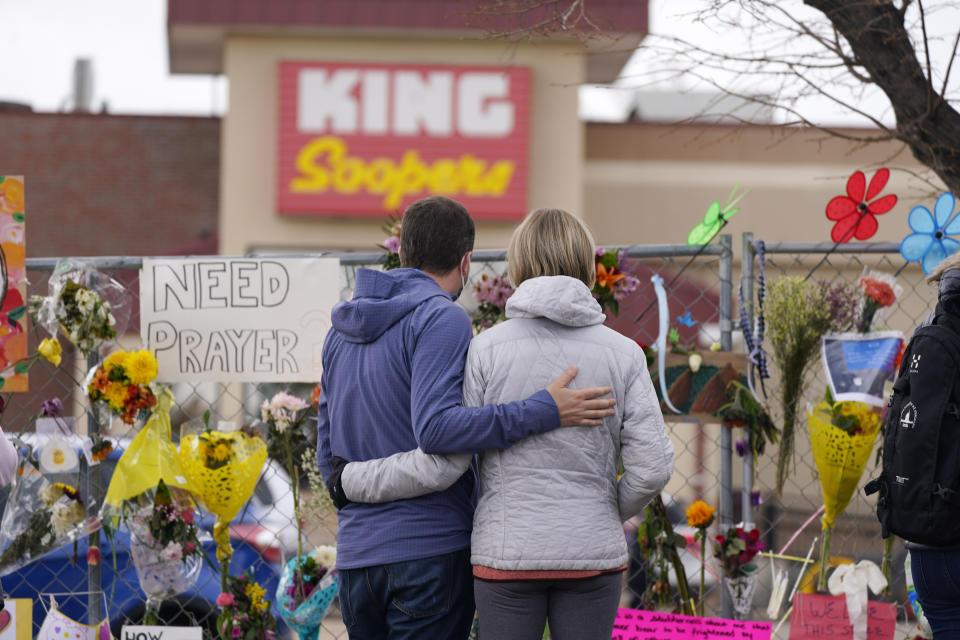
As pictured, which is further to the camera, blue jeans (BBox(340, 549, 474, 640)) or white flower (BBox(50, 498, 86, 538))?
white flower (BBox(50, 498, 86, 538))

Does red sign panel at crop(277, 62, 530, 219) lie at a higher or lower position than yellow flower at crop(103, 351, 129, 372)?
higher

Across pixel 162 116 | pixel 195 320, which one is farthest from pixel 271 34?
pixel 195 320

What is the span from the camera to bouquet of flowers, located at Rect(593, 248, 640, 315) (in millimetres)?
3785

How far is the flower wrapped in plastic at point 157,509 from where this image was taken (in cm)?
389

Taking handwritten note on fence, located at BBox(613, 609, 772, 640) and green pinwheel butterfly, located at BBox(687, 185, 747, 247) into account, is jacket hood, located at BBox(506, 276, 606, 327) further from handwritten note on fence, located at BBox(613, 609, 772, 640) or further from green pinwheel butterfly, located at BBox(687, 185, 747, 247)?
handwritten note on fence, located at BBox(613, 609, 772, 640)

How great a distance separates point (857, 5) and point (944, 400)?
1579 millimetres

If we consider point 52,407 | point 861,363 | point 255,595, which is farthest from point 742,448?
point 52,407

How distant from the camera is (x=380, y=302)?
109 inches

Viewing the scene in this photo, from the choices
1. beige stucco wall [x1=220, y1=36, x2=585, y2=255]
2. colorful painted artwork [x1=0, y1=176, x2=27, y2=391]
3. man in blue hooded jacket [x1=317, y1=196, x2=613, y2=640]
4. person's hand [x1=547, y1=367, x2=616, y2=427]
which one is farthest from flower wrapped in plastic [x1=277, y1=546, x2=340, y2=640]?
beige stucco wall [x1=220, y1=36, x2=585, y2=255]

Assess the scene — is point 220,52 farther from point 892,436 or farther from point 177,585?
point 892,436

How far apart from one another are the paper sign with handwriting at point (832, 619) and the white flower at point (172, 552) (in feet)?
7.25

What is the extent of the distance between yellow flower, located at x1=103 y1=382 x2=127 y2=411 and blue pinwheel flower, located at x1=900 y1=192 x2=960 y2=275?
284 cm

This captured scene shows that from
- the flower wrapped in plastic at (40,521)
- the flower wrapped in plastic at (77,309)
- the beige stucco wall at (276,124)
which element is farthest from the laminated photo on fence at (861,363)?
the beige stucco wall at (276,124)

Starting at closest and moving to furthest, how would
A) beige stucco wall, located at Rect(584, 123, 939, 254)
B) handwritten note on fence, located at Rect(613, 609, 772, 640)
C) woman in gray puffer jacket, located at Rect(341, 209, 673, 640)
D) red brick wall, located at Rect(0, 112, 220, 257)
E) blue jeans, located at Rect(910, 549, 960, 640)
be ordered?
woman in gray puffer jacket, located at Rect(341, 209, 673, 640), blue jeans, located at Rect(910, 549, 960, 640), handwritten note on fence, located at Rect(613, 609, 772, 640), beige stucco wall, located at Rect(584, 123, 939, 254), red brick wall, located at Rect(0, 112, 220, 257)
